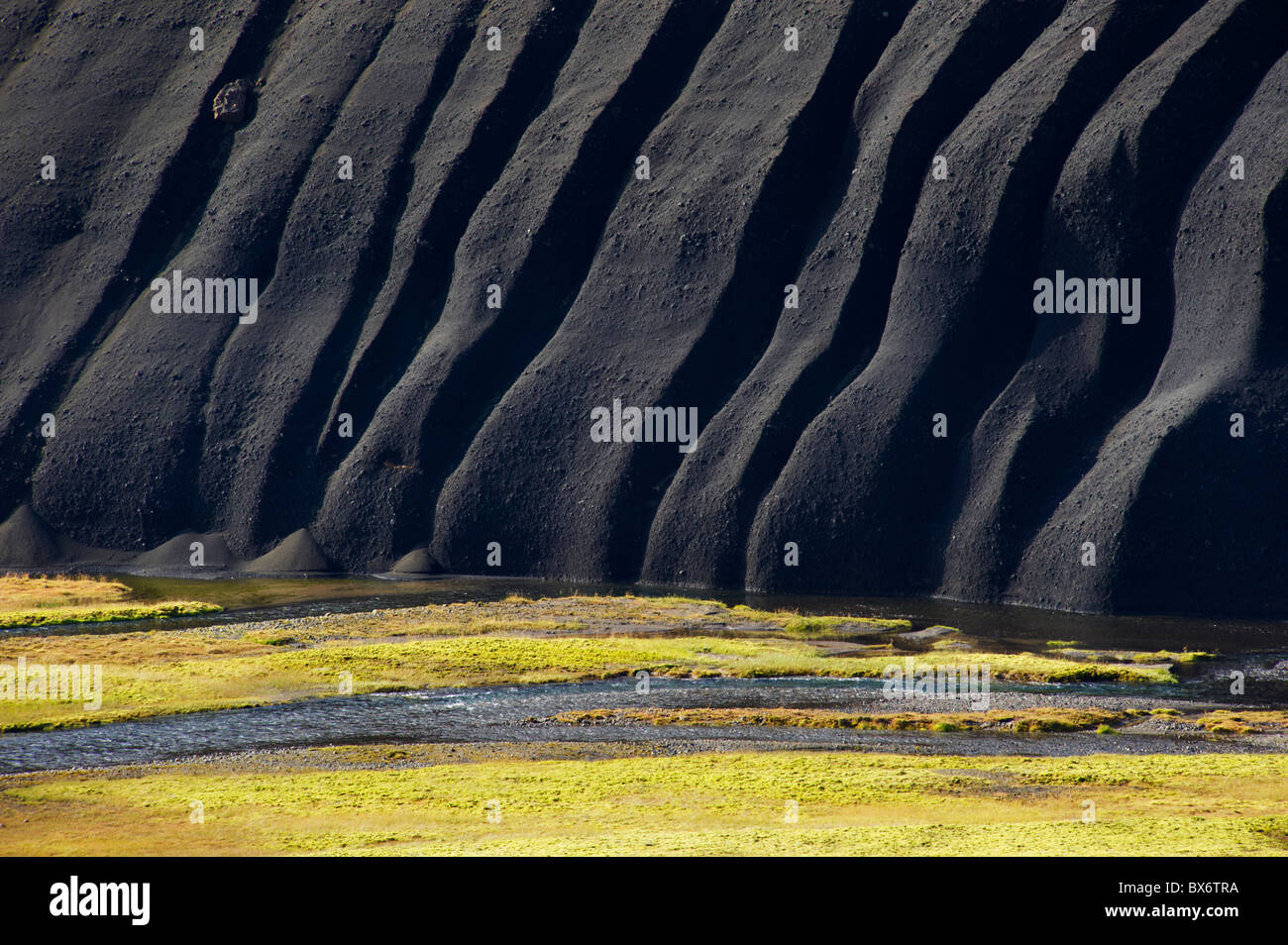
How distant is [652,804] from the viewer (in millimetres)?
22016

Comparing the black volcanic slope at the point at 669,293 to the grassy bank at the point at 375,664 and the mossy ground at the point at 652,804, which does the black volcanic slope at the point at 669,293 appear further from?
the mossy ground at the point at 652,804

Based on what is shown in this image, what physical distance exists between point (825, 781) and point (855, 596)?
27.3 metres

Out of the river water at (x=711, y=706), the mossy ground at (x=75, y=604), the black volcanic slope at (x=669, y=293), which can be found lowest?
the river water at (x=711, y=706)

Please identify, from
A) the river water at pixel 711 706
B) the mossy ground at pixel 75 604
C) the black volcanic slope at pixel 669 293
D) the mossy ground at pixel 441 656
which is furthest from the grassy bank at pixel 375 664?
the black volcanic slope at pixel 669 293

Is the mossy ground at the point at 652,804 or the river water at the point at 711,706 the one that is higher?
the river water at the point at 711,706

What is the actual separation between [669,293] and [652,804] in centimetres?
4147

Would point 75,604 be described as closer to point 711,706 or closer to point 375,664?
point 375,664

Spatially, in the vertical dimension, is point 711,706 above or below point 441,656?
below

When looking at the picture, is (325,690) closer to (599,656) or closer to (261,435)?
(599,656)

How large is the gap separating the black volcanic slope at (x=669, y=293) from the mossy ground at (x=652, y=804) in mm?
22949

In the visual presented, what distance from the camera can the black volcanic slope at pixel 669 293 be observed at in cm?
4916

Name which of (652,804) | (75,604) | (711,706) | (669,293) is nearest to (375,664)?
(711,706)

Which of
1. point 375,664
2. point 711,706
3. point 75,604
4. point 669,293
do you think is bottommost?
point 711,706

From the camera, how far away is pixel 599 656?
38.5m
